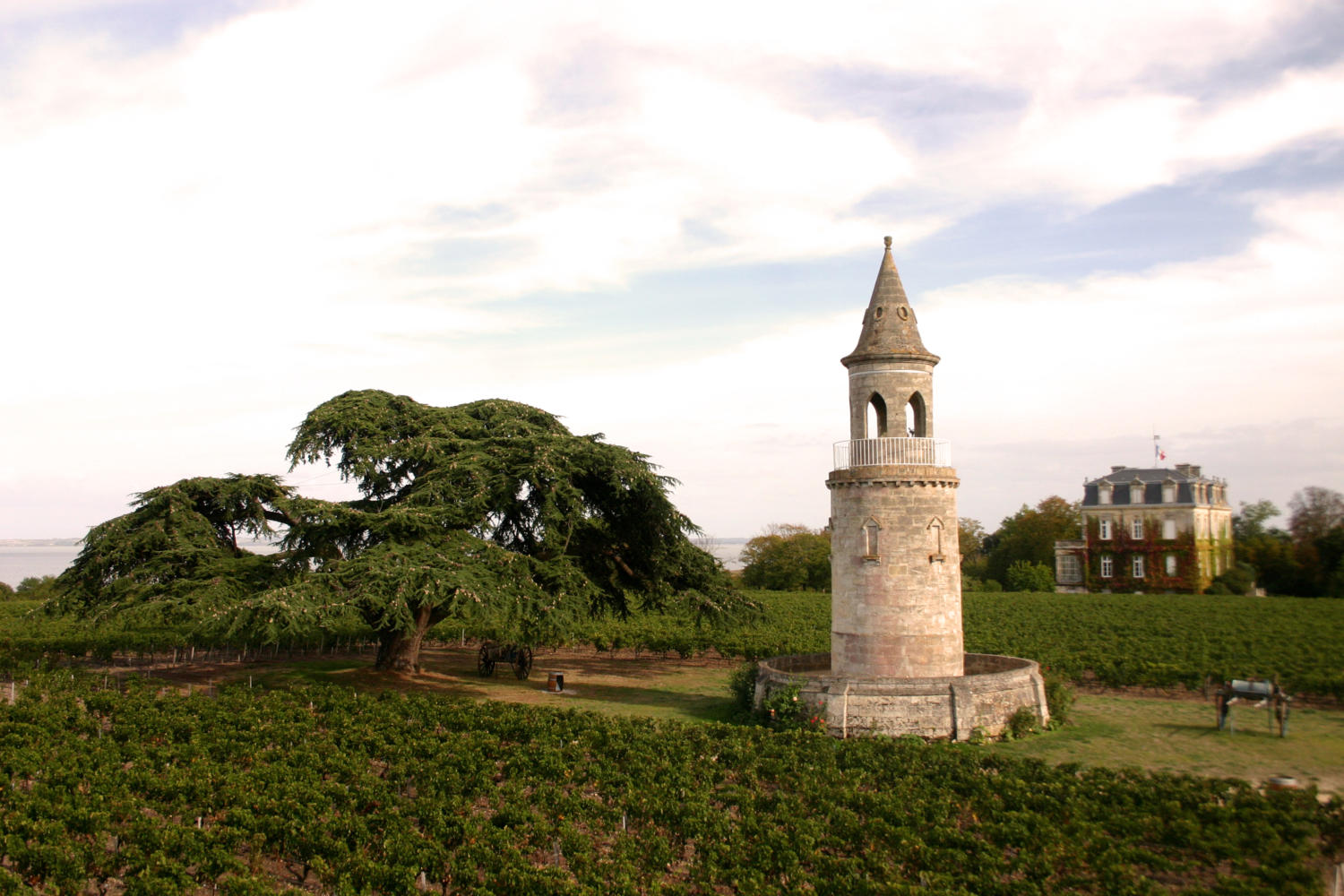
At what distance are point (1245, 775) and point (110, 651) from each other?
37800 millimetres

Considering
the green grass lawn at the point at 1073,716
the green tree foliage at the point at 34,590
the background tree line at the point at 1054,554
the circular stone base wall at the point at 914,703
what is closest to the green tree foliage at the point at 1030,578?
the background tree line at the point at 1054,554

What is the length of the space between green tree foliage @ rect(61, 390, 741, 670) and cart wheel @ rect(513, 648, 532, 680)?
0.75 m

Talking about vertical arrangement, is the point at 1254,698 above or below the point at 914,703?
below

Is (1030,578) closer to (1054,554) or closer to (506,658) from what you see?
(1054,554)

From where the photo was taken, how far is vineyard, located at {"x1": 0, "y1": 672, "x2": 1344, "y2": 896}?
12.5 meters

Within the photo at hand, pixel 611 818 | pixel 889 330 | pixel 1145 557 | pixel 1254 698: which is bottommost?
pixel 611 818

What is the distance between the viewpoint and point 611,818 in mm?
15055

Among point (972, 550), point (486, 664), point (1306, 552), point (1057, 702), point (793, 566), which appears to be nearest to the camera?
point (1057, 702)

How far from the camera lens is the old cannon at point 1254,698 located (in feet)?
74.0

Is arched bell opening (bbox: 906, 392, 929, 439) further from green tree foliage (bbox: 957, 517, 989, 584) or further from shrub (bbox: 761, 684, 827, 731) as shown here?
green tree foliage (bbox: 957, 517, 989, 584)

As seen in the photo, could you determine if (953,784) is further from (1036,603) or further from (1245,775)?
(1036,603)

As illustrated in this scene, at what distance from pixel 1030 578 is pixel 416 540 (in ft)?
209

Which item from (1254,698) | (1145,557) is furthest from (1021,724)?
(1145,557)

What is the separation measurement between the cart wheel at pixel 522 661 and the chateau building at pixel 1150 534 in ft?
178
